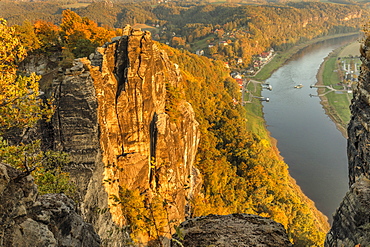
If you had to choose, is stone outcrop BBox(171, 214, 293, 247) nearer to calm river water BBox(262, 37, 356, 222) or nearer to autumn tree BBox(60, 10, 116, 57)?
autumn tree BBox(60, 10, 116, 57)

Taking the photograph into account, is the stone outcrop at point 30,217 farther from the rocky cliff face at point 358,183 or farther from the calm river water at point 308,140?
the calm river water at point 308,140

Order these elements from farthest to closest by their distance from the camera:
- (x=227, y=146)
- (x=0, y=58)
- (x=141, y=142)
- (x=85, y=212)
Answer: (x=227, y=146) → (x=141, y=142) → (x=85, y=212) → (x=0, y=58)

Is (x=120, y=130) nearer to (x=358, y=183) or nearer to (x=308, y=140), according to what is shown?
(x=358, y=183)

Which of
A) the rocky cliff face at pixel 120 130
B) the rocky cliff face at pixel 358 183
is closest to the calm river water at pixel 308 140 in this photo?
the rocky cliff face at pixel 120 130

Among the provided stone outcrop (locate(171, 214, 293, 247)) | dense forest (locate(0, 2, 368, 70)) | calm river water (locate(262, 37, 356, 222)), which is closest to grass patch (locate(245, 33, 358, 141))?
calm river water (locate(262, 37, 356, 222))

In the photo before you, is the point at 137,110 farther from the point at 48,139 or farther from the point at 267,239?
the point at 267,239

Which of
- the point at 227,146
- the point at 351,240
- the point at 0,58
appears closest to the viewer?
the point at 351,240

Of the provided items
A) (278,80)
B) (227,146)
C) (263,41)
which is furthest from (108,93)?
(263,41)
